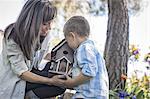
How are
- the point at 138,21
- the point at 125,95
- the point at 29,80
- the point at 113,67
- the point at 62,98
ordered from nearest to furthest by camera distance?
the point at 29,80 → the point at 62,98 → the point at 125,95 → the point at 113,67 → the point at 138,21

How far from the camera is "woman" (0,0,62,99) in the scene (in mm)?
1848

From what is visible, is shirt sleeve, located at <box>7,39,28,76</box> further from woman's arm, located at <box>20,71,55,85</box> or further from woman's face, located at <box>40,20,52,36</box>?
woman's face, located at <box>40,20,52,36</box>

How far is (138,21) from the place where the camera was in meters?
4.07

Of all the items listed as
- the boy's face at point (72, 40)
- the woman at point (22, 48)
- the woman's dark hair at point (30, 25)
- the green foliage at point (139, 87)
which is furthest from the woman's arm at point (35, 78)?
the green foliage at point (139, 87)

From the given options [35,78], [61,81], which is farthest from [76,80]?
[35,78]

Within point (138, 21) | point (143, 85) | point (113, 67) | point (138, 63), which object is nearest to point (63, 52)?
point (113, 67)

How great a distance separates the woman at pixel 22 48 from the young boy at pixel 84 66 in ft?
0.44

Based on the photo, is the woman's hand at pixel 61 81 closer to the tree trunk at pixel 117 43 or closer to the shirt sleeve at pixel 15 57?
the shirt sleeve at pixel 15 57

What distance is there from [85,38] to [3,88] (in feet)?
1.73

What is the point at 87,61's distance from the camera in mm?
1790

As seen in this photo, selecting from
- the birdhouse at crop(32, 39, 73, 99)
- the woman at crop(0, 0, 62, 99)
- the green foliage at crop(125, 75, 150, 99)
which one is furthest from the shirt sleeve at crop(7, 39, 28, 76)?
the green foliage at crop(125, 75, 150, 99)

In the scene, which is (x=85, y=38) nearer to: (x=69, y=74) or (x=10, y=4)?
(x=69, y=74)

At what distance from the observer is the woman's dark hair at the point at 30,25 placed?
1.86 m

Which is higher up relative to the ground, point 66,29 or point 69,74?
point 66,29
